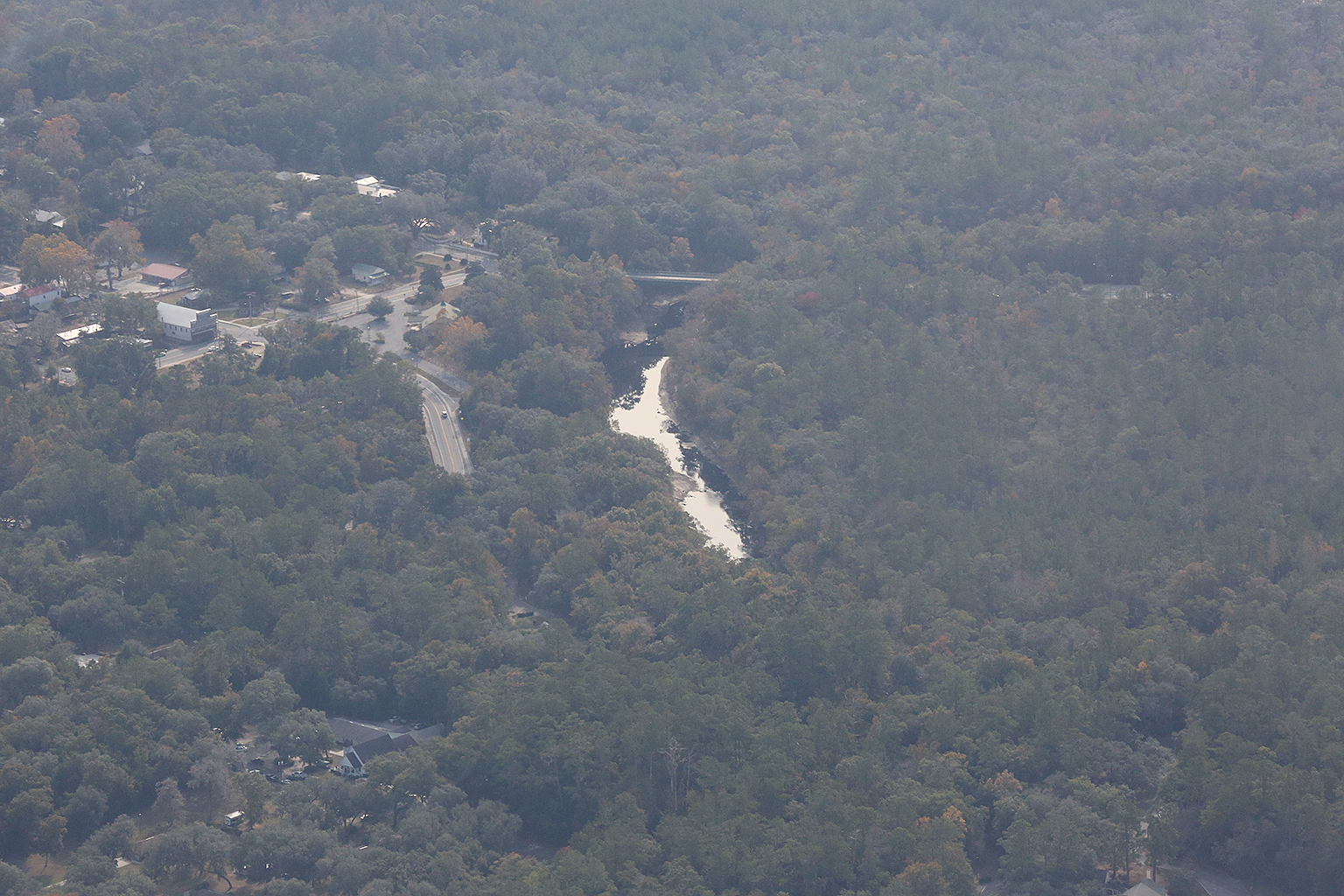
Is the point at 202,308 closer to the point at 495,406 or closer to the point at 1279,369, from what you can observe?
the point at 495,406

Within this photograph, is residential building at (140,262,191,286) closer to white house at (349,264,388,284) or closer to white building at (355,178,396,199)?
white house at (349,264,388,284)

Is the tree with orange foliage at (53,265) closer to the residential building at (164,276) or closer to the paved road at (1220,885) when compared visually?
the residential building at (164,276)

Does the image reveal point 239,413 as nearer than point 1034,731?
No

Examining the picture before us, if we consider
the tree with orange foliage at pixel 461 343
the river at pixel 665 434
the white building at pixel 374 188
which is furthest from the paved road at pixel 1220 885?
the white building at pixel 374 188

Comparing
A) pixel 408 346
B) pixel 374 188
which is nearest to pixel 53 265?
pixel 408 346

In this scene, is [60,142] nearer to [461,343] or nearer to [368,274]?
[368,274]

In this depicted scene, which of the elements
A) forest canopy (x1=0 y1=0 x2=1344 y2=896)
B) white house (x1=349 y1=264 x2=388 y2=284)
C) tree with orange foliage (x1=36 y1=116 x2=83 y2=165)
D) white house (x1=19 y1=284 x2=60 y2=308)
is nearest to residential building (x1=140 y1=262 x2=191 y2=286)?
forest canopy (x1=0 y1=0 x2=1344 y2=896)

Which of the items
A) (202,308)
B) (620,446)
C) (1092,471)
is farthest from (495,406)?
(1092,471)
